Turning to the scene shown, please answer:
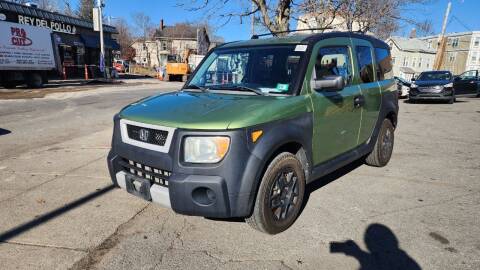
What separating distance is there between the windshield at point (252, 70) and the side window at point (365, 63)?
1.30 meters

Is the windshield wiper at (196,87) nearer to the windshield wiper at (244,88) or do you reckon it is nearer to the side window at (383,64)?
the windshield wiper at (244,88)

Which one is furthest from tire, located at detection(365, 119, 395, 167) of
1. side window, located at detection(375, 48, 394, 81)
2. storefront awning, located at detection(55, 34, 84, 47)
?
storefront awning, located at detection(55, 34, 84, 47)

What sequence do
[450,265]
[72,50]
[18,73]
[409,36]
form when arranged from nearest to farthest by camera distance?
[450,265]
[18,73]
[72,50]
[409,36]

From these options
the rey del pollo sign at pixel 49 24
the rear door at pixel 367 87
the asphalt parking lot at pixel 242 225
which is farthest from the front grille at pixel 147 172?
the rey del pollo sign at pixel 49 24

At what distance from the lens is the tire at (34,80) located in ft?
69.1

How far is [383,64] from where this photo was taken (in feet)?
17.9

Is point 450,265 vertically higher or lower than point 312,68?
lower

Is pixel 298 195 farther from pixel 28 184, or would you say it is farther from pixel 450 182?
pixel 28 184

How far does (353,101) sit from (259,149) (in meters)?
1.88

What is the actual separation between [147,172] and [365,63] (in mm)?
3324

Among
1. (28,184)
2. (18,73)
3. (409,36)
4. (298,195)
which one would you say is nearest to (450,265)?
(298,195)

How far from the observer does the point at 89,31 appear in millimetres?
33438

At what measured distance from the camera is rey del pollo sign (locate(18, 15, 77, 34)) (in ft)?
87.5

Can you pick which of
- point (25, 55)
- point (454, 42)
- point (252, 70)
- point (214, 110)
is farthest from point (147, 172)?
point (454, 42)
